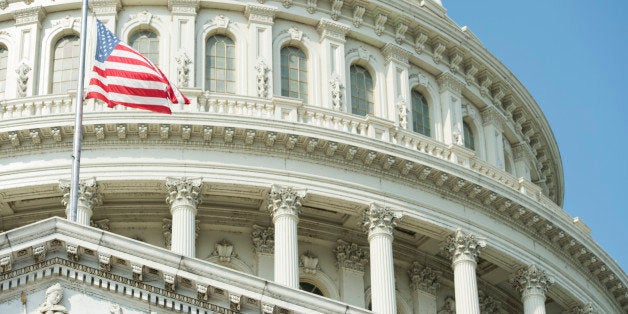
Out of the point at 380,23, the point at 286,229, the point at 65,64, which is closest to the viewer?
the point at 286,229

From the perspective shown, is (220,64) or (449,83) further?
(449,83)

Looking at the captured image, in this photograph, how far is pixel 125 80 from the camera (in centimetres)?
4284

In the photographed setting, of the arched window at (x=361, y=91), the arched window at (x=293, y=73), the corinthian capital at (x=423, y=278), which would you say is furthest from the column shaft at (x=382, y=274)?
the arched window at (x=361, y=91)

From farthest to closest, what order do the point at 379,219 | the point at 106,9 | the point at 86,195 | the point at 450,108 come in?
the point at 450,108, the point at 106,9, the point at 379,219, the point at 86,195

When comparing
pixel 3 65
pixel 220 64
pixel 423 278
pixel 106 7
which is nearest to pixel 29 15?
pixel 3 65

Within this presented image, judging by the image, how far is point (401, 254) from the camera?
2179 inches

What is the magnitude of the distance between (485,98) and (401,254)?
875 centimetres

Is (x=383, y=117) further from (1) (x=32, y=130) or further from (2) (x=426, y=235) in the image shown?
(1) (x=32, y=130)

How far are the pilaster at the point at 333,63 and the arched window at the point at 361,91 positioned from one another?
68 centimetres

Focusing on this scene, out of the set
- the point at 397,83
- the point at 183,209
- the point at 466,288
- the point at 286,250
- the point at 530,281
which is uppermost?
the point at 397,83

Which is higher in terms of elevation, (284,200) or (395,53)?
(395,53)

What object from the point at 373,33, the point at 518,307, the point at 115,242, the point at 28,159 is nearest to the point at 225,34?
the point at 373,33

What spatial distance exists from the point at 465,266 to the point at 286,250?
5.77 meters

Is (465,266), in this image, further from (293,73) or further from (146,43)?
(146,43)
